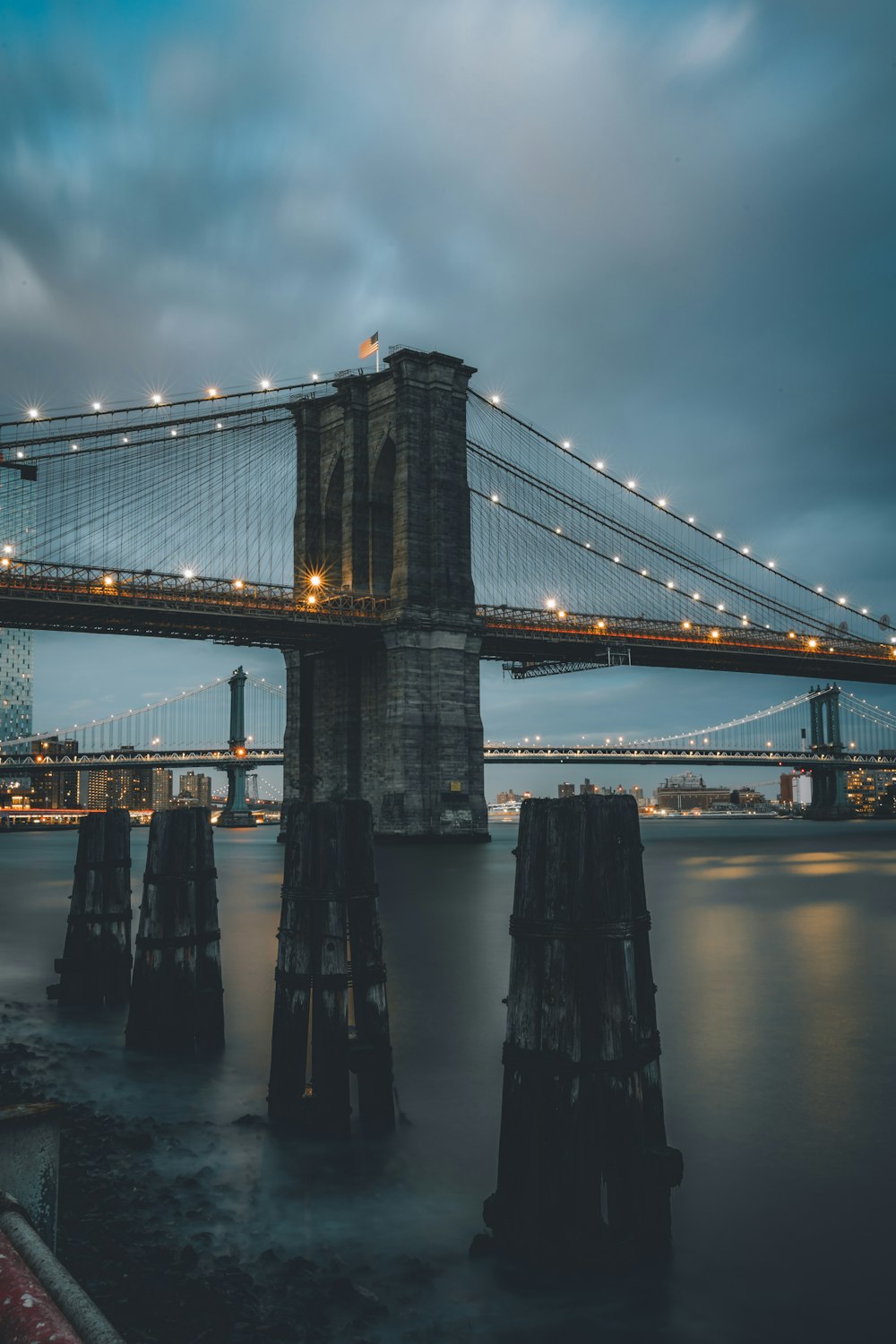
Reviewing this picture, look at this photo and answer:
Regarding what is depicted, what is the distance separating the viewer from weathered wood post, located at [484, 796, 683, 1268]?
4.71 m

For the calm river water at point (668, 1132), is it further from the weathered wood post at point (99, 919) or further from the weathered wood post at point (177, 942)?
the weathered wood post at point (99, 919)

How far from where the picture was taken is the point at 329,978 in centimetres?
744

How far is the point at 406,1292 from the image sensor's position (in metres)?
5.24

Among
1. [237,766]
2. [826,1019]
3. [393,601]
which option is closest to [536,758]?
[237,766]

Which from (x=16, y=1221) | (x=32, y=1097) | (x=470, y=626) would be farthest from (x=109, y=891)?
(x=470, y=626)

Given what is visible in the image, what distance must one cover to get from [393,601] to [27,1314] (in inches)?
1808

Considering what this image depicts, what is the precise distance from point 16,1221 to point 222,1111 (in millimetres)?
6522

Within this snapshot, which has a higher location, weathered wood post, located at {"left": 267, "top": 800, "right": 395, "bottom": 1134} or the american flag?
the american flag

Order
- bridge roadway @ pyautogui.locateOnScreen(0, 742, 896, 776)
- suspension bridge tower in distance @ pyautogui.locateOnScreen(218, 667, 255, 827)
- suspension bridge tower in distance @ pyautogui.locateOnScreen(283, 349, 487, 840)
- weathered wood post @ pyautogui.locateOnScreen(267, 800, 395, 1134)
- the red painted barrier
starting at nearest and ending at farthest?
the red painted barrier < weathered wood post @ pyautogui.locateOnScreen(267, 800, 395, 1134) < suspension bridge tower in distance @ pyautogui.locateOnScreen(283, 349, 487, 840) < bridge roadway @ pyautogui.locateOnScreen(0, 742, 896, 776) < suspension bridge tower in distance @ pyautogui.locateOnScreen(218, 667, 255, 827)

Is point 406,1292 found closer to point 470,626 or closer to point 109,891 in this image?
point 109,891

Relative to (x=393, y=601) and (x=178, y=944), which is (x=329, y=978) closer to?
(x=178, y=944)

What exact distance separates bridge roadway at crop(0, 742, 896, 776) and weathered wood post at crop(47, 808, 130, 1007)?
286ft

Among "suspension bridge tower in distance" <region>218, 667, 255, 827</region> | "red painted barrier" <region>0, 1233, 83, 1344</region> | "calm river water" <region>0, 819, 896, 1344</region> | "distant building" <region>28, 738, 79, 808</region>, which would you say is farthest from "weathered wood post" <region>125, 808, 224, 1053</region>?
"distant building" <region>28, 738, 79, 808</region>

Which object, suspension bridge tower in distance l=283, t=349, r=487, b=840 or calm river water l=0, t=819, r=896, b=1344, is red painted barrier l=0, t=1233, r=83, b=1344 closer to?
calm river water l=0, t=819, r=896, b=1344
